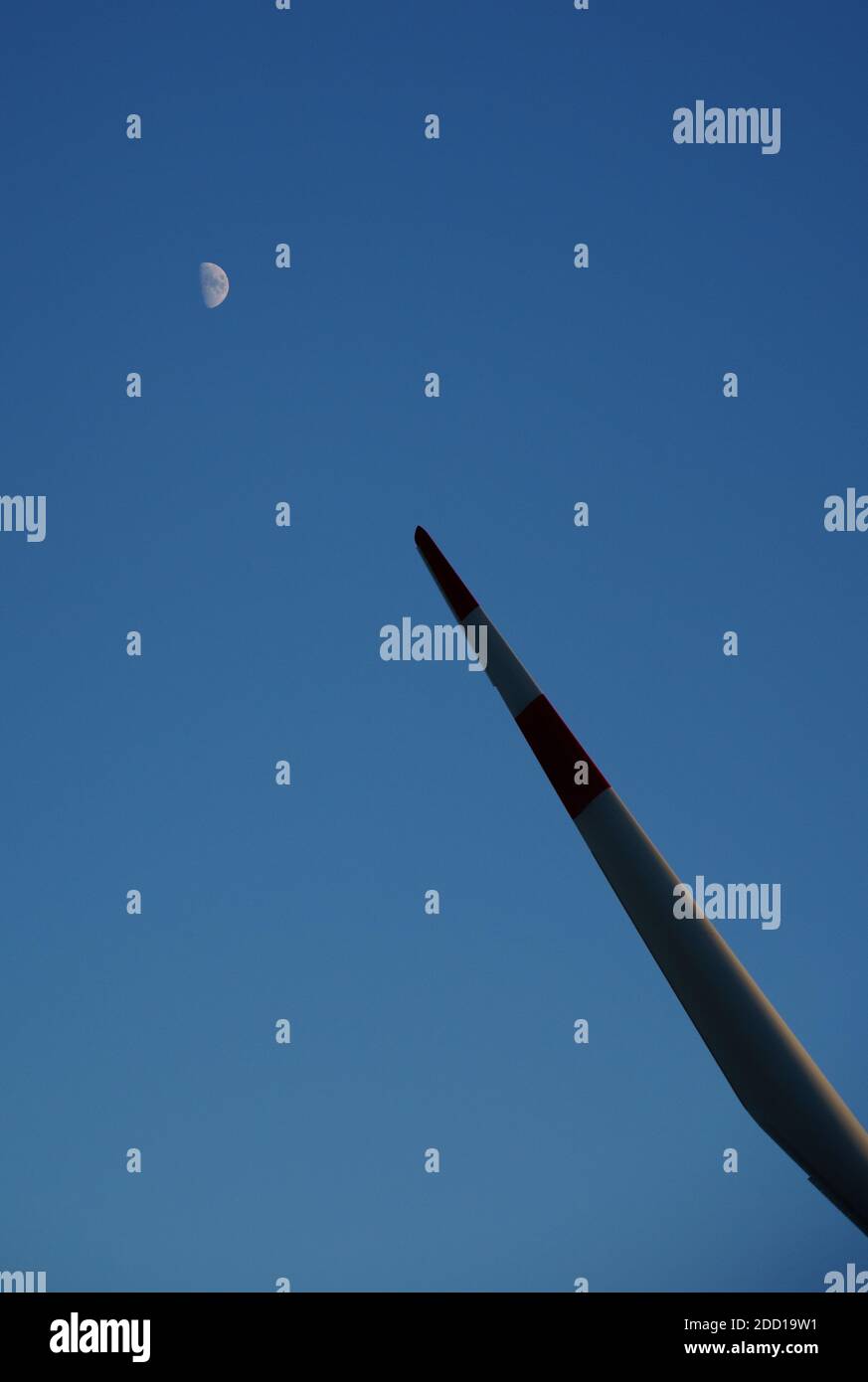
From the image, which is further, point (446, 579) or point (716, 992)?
point (446, 579)

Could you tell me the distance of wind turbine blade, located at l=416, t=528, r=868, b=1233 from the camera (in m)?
13.8

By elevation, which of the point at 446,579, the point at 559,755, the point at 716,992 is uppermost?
the point at 446,579

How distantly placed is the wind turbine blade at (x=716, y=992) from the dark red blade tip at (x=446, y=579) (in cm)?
161

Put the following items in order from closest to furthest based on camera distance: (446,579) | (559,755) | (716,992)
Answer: (716,992) → (559,755) → (446,579)

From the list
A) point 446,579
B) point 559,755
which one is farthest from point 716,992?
point 446,579

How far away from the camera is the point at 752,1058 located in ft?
47.1

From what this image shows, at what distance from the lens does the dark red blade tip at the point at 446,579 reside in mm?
19609

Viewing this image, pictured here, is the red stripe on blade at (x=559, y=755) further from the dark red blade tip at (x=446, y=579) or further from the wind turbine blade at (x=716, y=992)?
the dark red blade tip at (x=446, y=579)

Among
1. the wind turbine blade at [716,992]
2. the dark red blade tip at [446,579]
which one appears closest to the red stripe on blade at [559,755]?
the wind turbine blade at [716,992]

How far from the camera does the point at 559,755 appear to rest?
17969 millimetres

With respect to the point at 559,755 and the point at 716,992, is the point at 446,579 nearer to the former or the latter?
the point at 559,755

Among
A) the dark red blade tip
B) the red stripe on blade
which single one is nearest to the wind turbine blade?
the red stripe on blade

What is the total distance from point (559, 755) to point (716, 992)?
4.24 m
